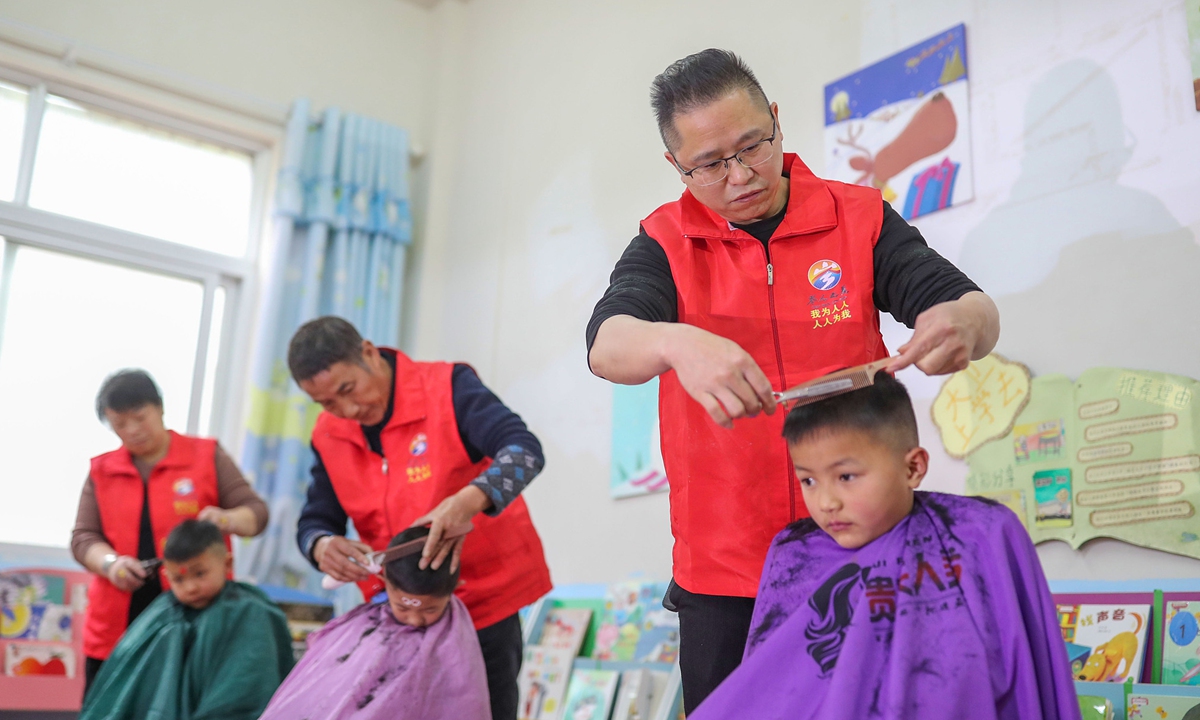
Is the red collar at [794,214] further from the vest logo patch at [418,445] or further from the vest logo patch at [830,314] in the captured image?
the vest logo patch at [418,445]

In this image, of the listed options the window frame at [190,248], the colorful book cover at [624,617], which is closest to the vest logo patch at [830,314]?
Answer: the colorful book cover at [624,617]

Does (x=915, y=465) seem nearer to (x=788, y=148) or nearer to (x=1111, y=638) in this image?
(x=1111, y=638)

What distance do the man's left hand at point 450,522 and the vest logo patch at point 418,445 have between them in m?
0.23

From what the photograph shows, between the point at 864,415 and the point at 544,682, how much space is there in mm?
2404

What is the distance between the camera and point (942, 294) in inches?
49.9

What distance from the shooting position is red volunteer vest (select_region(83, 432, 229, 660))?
2904 millimetres

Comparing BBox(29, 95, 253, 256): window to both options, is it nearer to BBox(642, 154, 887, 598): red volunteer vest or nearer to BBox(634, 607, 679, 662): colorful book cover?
BBox(634, 607, 679, 662): colorful book cover

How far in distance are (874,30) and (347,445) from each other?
6.68 ft

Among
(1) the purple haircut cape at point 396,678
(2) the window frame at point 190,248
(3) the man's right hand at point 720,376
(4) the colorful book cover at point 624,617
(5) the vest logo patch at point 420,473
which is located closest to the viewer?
(3) the man's right hand at point 720,376

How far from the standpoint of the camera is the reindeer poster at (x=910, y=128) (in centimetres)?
280

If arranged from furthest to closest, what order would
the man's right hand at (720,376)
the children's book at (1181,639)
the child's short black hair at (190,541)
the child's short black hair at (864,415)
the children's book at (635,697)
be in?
the children's book at (635,697)
the child's short black hair at (190,541)
the children's book at (1181,639)
the child's short black hair at (864,415)
the man's right hand at (720,376)

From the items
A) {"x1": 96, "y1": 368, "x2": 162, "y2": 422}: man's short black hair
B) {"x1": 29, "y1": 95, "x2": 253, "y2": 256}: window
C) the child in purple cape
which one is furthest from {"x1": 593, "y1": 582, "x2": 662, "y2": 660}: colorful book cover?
{"x1": 29, "y1": 95, "x2": 253, "y2": 256}: window

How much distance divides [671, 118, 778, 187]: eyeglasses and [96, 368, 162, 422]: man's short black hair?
2151mm

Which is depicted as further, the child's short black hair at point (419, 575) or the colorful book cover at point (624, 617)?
the colorful book cover at point (624, 617)
